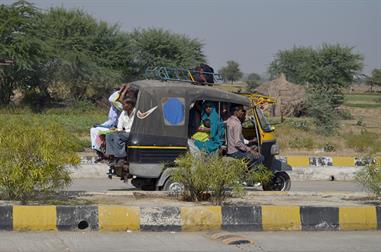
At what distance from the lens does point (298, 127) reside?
98.3ft

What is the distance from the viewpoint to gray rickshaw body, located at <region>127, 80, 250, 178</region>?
40.4 feet

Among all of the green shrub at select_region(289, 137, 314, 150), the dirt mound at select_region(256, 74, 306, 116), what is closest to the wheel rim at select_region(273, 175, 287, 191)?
the green shrub at select_region(289, 137, 314, 150)

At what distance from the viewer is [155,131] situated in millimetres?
12383

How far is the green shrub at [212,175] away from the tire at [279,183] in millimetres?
3276

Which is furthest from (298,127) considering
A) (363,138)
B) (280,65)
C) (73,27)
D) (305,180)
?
(280,65)

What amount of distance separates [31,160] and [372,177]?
4.71 m

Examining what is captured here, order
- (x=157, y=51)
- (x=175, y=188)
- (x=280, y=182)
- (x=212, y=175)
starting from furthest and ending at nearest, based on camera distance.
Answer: (x=157, y=51) → (x=280, y=182) → (x=175, y=188) → (x=212, y=175)

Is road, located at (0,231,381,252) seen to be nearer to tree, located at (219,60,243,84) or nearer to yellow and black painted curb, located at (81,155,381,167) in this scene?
yellow and black painted curb, located at (81,155,381,167)

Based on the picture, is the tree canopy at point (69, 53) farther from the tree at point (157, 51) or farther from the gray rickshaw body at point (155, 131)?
the gray rickshaw body at point (155, 131)

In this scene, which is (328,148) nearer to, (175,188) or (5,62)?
(175,188)

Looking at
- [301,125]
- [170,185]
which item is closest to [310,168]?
[170,185]

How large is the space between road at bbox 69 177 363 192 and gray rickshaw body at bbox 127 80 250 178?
2.60 meters

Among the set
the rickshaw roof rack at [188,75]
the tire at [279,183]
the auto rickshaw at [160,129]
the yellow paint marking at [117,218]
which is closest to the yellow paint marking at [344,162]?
the tire at [279,183]

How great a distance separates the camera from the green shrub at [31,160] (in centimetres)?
947
